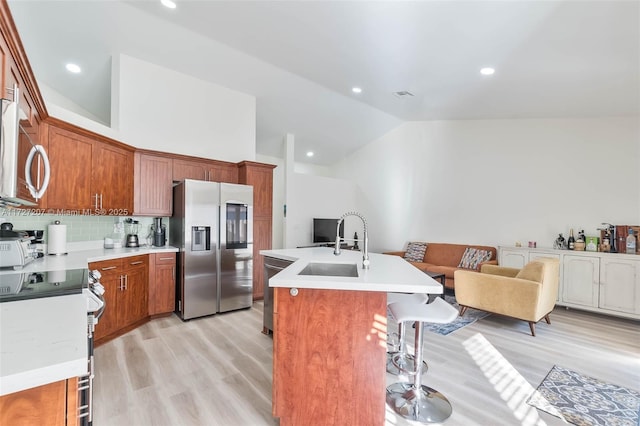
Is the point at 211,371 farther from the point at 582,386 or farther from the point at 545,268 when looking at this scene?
the point at 545,268

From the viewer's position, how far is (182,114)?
167 inches

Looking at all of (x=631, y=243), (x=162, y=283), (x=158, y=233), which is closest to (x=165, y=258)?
(x=162, y=283)

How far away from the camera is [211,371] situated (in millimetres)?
2445

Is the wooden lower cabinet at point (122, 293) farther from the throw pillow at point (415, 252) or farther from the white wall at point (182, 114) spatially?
the throw pillow at point (415, 252)

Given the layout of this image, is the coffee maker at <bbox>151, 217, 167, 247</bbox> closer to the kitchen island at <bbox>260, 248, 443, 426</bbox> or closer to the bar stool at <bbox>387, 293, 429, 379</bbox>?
the kitchen island at <bbox>260, 248, 443, 426</bbox>

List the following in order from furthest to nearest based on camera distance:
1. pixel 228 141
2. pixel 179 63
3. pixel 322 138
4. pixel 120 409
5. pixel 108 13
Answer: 1. pixel 322 138
2. pixel 228 141
3. pixel 179 63
4. pixel 108 13
5. pixel 120 409

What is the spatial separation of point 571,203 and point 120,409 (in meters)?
6.02

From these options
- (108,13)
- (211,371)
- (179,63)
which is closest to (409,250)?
(211,371)

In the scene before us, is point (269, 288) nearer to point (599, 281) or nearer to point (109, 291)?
point (109, 291)

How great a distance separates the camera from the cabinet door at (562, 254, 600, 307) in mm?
3941

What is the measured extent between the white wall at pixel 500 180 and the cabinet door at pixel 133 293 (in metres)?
4.91

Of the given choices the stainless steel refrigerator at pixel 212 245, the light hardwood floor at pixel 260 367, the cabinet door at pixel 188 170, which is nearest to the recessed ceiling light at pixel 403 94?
the stainless steel refrigerator at pixel 212 245

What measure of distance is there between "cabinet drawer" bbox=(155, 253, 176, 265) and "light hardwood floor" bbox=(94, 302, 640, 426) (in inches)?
28.7

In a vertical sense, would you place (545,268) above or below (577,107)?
below
